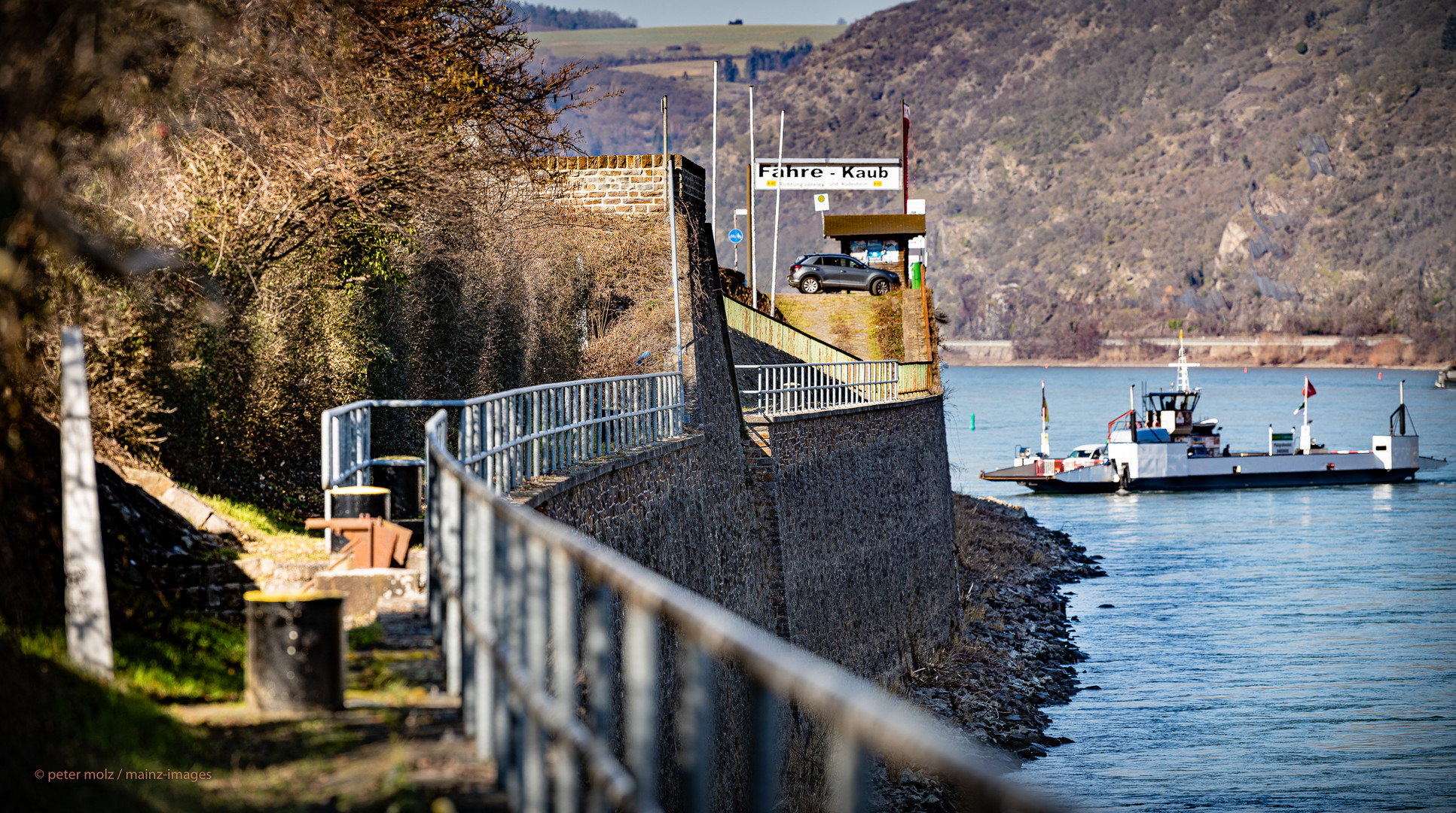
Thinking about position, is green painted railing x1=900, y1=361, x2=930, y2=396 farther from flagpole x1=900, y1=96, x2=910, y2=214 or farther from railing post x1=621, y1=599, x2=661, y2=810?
railing post x1=621, y1=599, x2=661, y2=810

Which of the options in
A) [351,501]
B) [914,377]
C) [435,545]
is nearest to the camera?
[435,545]

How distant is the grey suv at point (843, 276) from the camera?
45281 mm

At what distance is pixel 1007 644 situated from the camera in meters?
33.7

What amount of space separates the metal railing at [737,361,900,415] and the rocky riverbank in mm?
5951

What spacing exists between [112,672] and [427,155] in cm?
1008

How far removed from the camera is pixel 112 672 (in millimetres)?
6469

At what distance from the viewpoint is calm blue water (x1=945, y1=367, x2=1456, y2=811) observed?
1000 inches

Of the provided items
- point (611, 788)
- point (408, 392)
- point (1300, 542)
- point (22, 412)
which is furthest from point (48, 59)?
point (1300, 542)

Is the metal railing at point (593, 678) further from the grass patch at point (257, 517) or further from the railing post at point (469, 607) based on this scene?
the grass patch at point (257, 517)

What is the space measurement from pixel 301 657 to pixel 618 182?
18.9m

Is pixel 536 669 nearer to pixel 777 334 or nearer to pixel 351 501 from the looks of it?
pixel 351 501

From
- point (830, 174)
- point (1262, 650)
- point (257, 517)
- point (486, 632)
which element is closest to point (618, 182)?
point (257, 517)

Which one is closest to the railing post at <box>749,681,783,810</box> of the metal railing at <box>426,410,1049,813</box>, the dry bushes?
the metal railing at <box>426,410,1049,813</box>

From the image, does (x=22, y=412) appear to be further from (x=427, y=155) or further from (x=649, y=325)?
(x=649, y=325)
